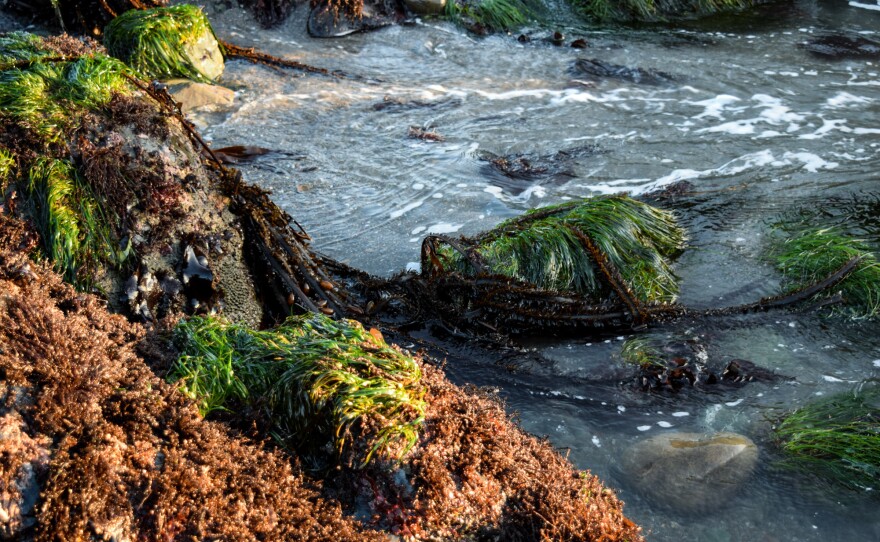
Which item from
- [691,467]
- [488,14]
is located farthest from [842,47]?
[691,467]

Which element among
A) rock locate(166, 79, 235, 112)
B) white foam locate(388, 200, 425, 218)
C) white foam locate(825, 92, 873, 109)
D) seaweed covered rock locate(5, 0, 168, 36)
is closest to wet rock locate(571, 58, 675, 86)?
white foam locate(825, 92, 873, 109)

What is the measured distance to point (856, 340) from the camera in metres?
4.70

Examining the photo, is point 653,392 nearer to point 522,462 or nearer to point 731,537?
point 731,537

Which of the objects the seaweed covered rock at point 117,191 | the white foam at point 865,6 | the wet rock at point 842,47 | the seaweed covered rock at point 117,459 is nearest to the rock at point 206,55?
the seaweed covered rock at point 117,191

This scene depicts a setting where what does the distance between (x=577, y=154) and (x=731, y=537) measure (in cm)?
478

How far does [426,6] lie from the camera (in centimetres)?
1069

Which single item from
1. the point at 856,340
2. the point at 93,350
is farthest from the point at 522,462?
the point at 856,340

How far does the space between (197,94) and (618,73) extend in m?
5.12

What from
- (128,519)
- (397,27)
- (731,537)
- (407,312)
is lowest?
(731,537)

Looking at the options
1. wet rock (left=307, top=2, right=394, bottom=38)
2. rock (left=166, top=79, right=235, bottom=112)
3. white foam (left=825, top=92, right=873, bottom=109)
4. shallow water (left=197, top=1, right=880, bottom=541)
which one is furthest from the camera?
wet rock (left=307, top=2, right=394, bottom=38)

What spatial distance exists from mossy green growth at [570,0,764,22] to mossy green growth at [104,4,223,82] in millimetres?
5824

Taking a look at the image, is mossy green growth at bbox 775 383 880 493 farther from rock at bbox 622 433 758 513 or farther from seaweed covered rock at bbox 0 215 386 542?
seaweed covered rock at bbox 0 215 386 542

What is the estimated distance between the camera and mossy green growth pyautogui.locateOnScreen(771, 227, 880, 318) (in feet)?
16.4

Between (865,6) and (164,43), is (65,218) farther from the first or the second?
(865,6)
